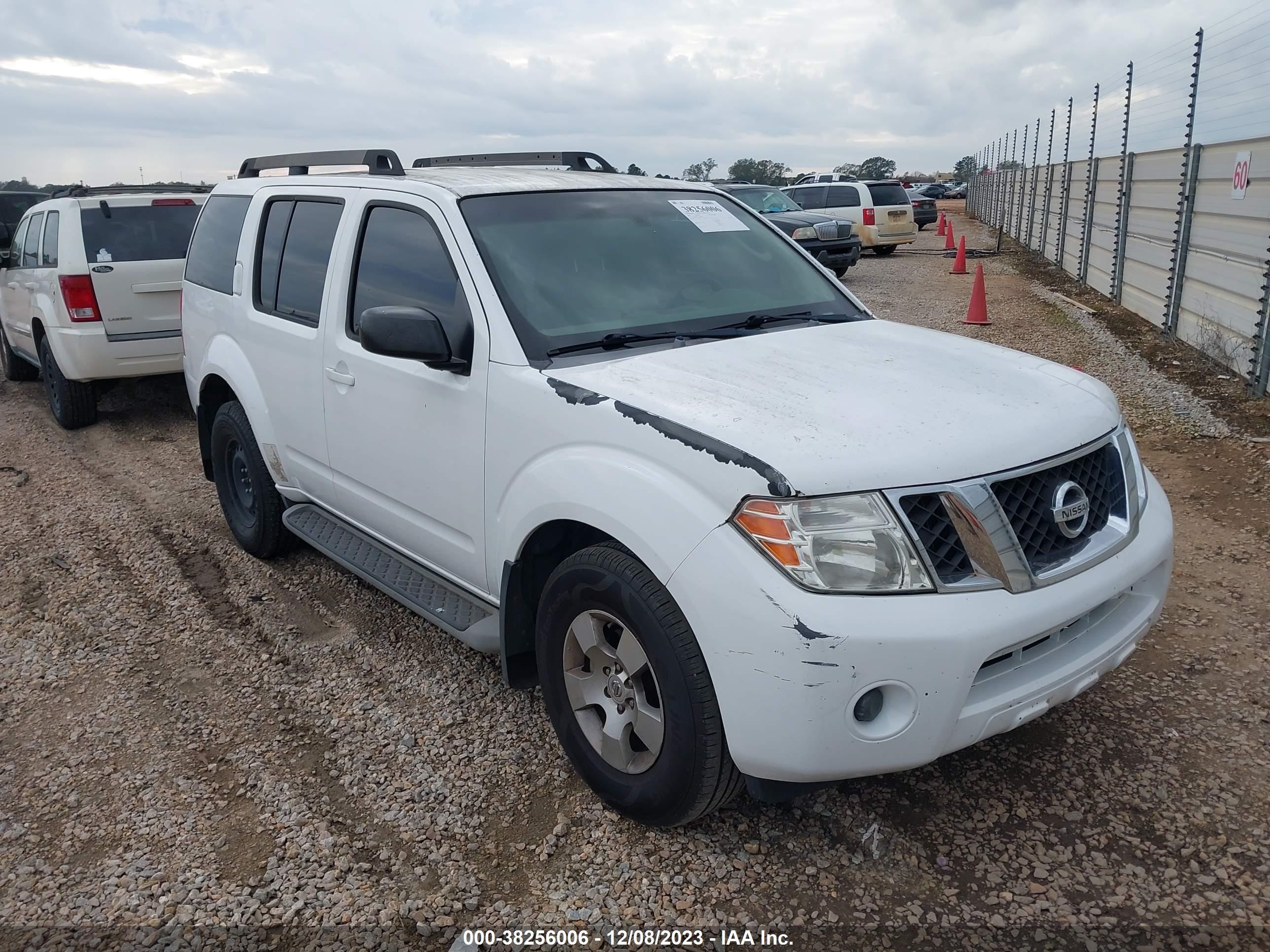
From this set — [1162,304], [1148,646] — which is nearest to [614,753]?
[1148,646]

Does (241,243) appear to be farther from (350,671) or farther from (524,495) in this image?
(524,495)

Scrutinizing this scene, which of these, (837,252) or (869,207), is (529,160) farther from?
(869,207)

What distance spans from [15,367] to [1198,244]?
12.2 metres

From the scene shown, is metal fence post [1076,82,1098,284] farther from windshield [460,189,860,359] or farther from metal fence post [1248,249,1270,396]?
windshield [460,189,860,359]

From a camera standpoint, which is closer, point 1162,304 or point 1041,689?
point 1041,689

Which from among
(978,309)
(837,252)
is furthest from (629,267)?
(837,252)

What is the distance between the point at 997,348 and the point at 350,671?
2.82 metres

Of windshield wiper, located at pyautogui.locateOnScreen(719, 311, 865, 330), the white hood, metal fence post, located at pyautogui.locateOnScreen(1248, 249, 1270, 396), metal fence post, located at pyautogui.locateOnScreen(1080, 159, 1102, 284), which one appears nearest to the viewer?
the white hood

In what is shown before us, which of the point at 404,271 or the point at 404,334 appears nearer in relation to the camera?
the point at 404,334

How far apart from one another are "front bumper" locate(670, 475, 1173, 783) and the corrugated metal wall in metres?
6.11

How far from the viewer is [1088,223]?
48.1 ft

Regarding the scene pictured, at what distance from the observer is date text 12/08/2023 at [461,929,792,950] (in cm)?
247

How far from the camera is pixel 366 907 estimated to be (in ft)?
8.60

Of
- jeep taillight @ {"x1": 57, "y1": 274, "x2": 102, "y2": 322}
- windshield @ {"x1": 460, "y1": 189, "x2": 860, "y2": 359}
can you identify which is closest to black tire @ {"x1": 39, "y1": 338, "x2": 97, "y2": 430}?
jeep taillight @ {"x1": 57, "y1": 274, "x2": 102, "y2": 322}
